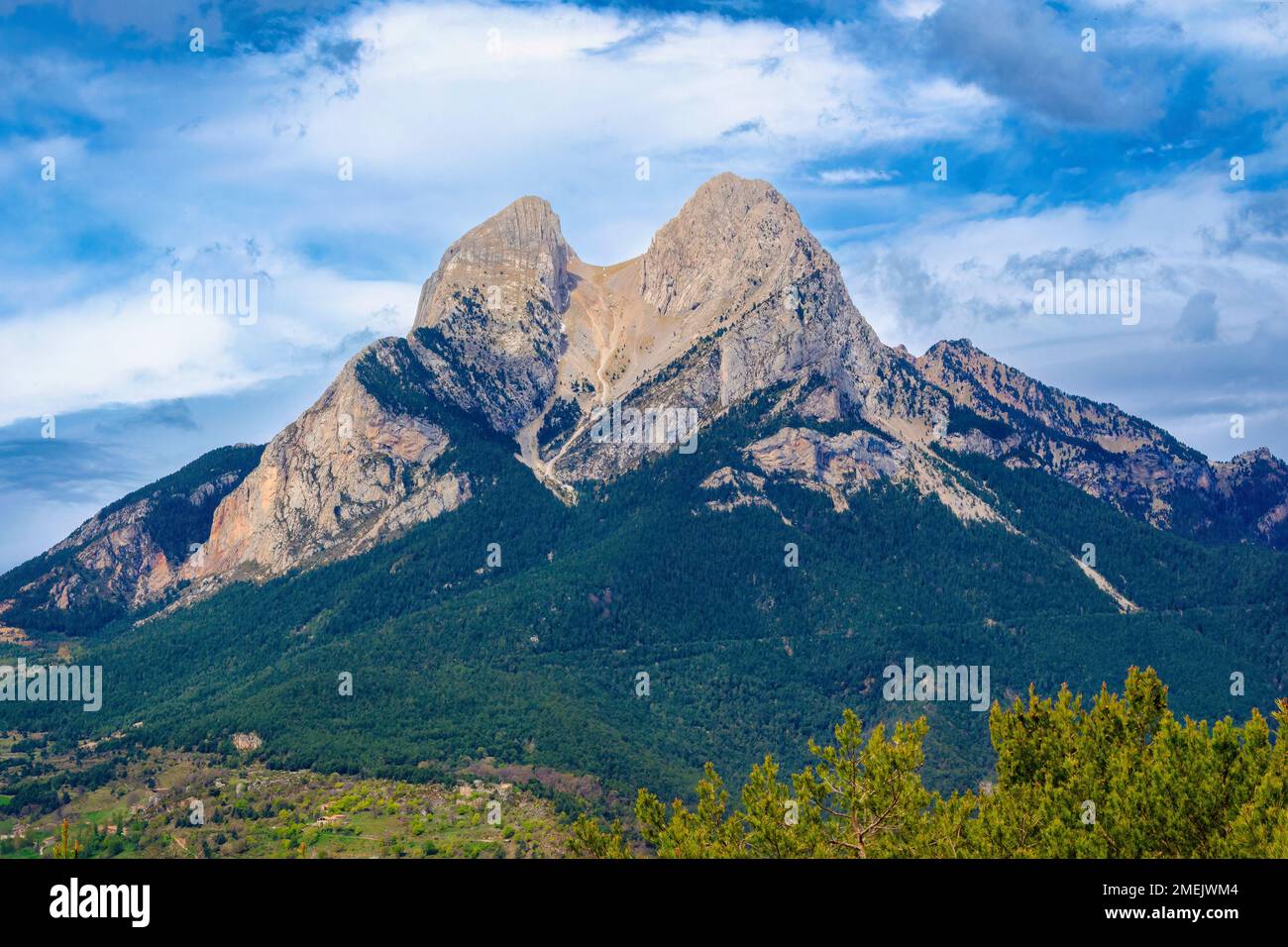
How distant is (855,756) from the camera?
6200cm
